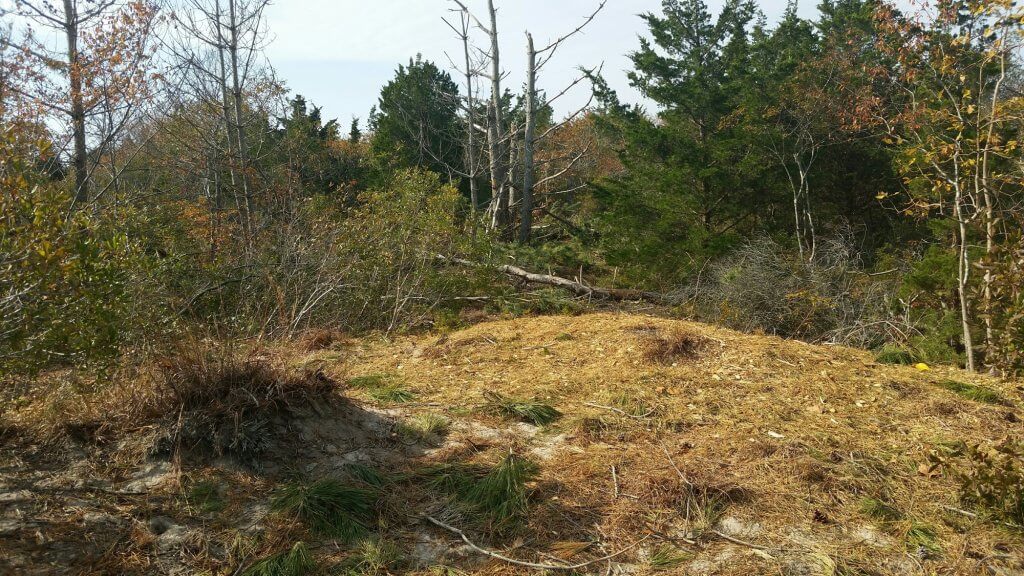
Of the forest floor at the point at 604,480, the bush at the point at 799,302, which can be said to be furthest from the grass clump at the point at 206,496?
the bush at the point at 799,302

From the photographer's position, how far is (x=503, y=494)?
3.43 meters

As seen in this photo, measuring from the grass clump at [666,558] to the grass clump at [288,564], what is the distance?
146 centimetres

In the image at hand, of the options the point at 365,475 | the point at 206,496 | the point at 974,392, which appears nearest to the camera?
the point at 206,496

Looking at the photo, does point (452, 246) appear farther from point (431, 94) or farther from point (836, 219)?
point (431, 94)

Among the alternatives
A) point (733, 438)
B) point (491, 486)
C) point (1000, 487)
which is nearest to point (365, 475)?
point (491, 486)

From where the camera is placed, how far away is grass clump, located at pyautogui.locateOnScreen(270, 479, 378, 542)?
3088mm

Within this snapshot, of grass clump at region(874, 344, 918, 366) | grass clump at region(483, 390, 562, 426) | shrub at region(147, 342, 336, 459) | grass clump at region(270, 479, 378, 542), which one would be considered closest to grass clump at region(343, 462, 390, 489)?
grass clump at region(270, 479, 378, 542)

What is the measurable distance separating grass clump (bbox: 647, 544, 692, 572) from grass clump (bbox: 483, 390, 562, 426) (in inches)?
61.0

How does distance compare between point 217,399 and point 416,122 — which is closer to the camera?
point 217,399

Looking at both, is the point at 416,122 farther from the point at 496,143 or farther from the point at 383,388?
the point at 383,388

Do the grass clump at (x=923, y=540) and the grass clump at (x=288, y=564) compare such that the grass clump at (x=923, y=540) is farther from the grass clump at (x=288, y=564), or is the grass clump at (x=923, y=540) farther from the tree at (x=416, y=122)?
the tree at (x=416, y=122)

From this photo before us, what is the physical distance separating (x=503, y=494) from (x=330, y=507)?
860 mm

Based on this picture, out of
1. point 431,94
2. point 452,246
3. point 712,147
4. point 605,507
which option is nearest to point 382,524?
point 605,507

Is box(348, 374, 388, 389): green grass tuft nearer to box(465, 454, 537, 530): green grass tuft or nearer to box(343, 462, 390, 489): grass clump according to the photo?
box(343, 462, 390, 489): grass clump
